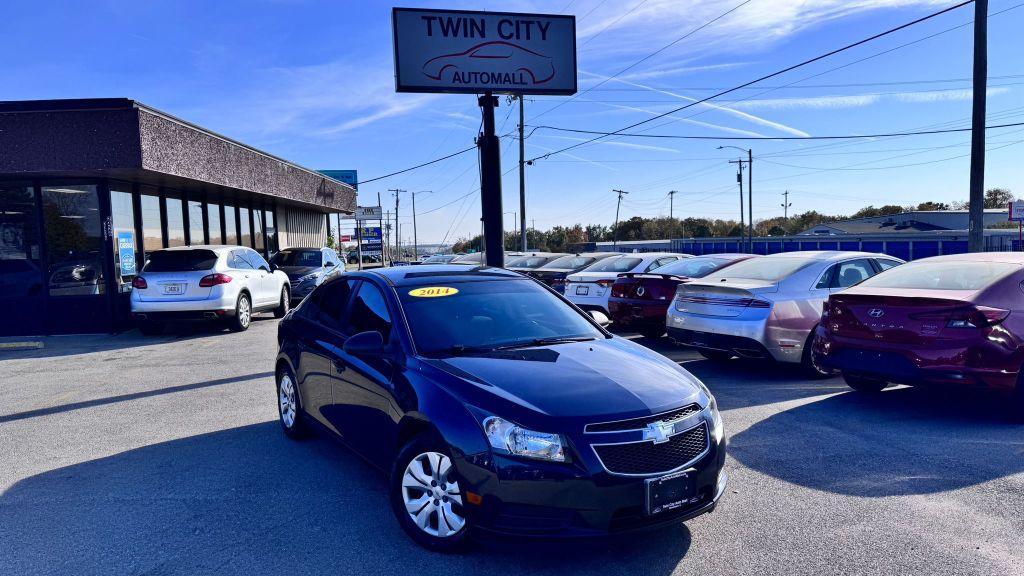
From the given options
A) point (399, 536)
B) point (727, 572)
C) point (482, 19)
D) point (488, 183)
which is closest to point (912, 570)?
point (727, 572)

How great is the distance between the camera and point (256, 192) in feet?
60.3

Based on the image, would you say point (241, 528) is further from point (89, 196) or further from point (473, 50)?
point (473, 50)

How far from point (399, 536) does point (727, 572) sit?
1.77 metres

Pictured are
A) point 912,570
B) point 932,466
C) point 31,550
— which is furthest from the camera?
point 932,466

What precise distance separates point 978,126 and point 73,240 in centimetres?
1840

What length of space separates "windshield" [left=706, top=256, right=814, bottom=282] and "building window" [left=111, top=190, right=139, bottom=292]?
1175 centimetres

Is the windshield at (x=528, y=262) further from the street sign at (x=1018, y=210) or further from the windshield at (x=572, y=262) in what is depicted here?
the street sign at (x=1018, y=210)

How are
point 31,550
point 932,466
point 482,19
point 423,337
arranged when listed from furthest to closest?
point 482,19 → point 932,466 → point 423,337 → point 31,550

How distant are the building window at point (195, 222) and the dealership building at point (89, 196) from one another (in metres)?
0.42

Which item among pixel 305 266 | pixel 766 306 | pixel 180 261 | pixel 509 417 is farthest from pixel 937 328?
pixel 305 266

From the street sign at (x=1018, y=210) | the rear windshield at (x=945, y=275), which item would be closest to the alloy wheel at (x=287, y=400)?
the rear windshield at (x=945, y=275)

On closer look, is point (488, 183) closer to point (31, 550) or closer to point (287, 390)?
point (287, 390)

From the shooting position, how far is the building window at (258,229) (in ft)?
76.3

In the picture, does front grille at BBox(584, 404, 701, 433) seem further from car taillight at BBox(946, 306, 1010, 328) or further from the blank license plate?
car taillight at BBox(946, 306, 1010, 328)
